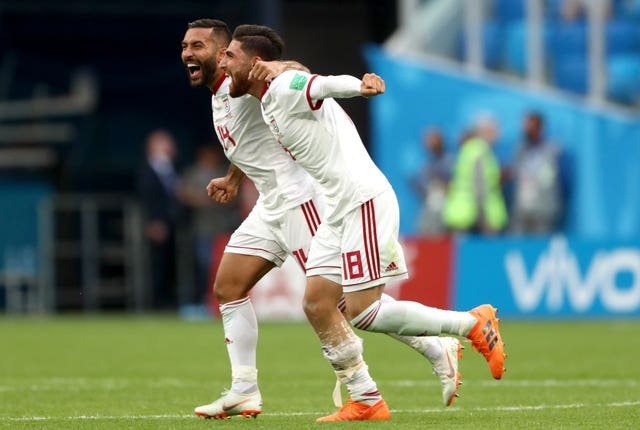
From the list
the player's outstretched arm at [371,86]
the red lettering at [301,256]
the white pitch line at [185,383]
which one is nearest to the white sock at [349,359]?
the red lettering at [301,256]

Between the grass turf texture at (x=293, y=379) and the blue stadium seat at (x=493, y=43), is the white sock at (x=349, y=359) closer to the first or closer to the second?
the grass turf texture at (x=293, y=379)

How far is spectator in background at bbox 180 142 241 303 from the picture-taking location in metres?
19.7

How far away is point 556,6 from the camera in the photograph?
63.4 ft

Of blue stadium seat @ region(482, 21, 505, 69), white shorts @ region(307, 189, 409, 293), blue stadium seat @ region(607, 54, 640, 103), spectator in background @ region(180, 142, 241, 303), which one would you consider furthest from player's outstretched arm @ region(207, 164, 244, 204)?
blue stadium seat @ region(482, 21, 505, 69)

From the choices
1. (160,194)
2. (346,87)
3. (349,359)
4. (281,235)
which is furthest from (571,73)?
(346,87)

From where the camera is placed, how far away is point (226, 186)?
27.7 ft

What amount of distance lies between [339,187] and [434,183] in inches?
451

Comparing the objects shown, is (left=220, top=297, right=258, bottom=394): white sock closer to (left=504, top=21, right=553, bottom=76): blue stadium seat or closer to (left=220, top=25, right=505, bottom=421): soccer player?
(left=220, top=25, right=505, bottom=421): soccer player

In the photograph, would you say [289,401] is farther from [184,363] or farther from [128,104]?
[128,104]

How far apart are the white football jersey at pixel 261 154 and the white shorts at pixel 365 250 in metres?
0.48

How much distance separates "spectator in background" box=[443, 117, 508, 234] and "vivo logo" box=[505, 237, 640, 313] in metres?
1.18

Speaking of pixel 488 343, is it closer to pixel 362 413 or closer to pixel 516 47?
pixel 362 413

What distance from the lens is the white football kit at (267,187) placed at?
8.08 metres

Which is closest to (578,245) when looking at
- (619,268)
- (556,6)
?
(619,268)
